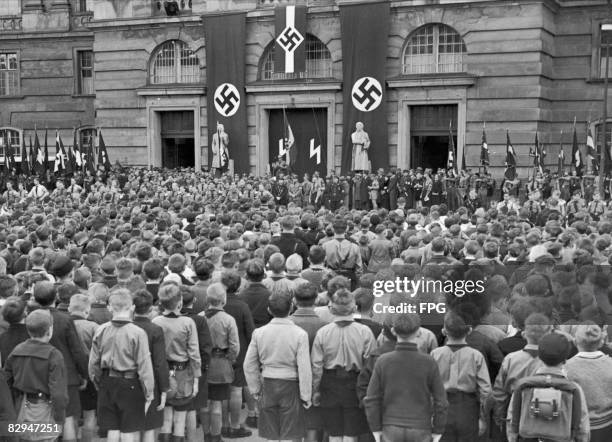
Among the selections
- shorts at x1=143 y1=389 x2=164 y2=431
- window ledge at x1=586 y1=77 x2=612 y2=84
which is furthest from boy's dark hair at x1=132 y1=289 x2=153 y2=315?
window ledge at x1=586 y1=77 x2=612 y2=84

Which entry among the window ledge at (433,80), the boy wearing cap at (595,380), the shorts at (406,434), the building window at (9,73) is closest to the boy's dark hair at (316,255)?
the shorts at (406,434)

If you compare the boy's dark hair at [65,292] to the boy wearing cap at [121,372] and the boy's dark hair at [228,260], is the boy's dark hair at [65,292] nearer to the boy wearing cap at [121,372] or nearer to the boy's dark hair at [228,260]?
the boy wearing cap at [121,372]

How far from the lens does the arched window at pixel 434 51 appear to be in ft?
99.2

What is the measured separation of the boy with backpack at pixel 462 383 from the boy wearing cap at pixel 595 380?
78cm

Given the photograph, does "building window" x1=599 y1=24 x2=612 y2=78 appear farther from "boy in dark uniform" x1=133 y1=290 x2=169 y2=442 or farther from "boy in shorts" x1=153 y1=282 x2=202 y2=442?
"boy in dark uniform" x1=133 y1=290 x2=169 y2=442

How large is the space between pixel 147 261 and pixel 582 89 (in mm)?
24145

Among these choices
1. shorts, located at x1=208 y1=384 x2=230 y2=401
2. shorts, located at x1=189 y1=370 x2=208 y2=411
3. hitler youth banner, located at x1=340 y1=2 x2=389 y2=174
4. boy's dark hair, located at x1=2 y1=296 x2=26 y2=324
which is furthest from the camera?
hitler youth banner, located at x1=340 y1=2 x2=389 y2=174

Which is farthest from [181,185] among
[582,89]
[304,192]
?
[582,89]

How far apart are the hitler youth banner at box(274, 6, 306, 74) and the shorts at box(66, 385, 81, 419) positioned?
2452 centimetres

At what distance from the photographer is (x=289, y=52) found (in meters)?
31.8

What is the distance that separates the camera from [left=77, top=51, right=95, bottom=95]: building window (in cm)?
4025

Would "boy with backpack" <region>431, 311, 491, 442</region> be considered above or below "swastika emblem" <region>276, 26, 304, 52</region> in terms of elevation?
below

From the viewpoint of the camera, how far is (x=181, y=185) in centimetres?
2989

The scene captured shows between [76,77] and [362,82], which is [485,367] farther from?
[76,77]
